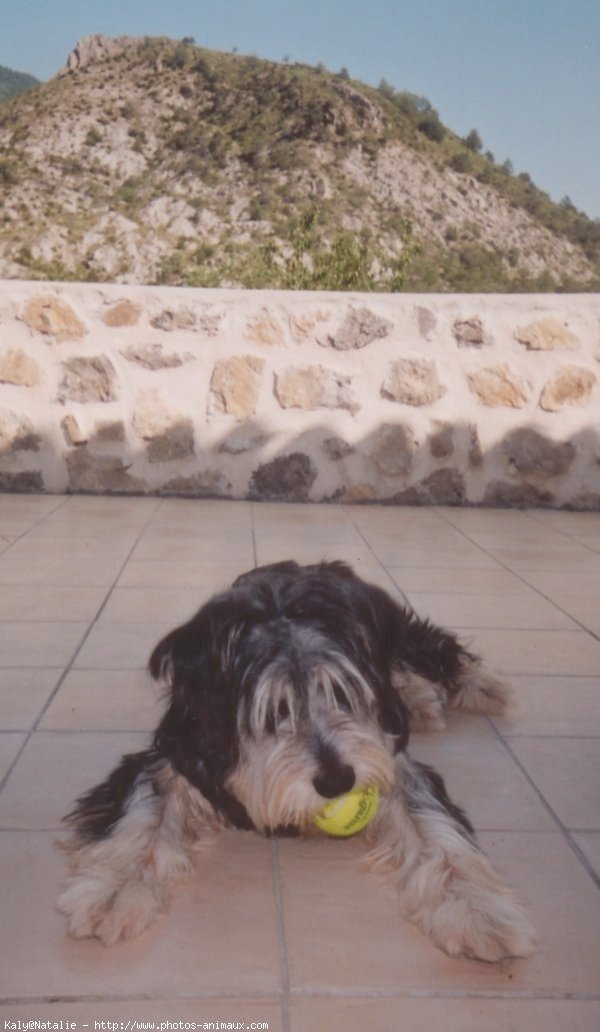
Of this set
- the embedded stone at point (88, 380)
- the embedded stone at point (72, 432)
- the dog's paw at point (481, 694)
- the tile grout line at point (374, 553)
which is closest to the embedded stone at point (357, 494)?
the tile grout line at point (374, 553)

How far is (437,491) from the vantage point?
6.47 meters

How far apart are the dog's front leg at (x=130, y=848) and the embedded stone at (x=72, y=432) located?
13.6 feet

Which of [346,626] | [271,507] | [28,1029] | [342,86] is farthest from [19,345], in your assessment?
[342,86]

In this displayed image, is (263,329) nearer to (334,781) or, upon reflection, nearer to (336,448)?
(336,448)

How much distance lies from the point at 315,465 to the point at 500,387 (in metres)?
1.35

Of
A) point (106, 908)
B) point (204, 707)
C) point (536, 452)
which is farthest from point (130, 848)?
point (536, 452)

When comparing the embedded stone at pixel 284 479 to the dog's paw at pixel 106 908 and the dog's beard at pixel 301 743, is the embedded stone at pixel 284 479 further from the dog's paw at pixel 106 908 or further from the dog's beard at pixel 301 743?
the dog's paw at pixel 106 908

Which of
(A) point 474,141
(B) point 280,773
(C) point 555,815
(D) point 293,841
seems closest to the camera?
(B) point 280,773

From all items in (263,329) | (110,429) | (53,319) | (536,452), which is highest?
(263,329)

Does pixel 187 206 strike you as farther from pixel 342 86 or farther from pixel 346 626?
pixel 346 626

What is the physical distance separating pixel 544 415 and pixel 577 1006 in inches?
197

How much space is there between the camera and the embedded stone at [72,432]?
6.29 metres

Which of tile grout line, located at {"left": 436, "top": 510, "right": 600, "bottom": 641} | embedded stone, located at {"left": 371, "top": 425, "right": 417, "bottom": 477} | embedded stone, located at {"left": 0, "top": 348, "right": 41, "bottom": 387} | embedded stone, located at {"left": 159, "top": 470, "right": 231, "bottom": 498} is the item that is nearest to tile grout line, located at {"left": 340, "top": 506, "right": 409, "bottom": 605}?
embedded stone, located at {"left": 371, "top": 425, "right": 417, "bottom": 477}

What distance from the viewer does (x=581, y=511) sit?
255 inches
